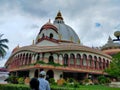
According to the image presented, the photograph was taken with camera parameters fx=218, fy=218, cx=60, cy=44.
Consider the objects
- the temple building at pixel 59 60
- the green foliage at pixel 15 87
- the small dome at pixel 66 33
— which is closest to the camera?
the green foliage at pixel 15 87

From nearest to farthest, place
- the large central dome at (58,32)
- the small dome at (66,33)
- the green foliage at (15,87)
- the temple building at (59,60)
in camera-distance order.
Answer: the green foliage at (15,87), the temple building at (59,60), the large central dome at (58,32), the small dome at (66,33)

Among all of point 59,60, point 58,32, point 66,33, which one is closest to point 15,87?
point 59,60

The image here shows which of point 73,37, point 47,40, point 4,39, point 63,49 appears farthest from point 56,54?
point 73,37

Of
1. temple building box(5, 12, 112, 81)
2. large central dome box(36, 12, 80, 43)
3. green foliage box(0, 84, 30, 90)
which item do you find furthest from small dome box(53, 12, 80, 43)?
green foliage box(0, 84, 30, 90)

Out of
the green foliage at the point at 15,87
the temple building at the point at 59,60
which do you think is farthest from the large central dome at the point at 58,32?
the green foliage at the point at 15,87

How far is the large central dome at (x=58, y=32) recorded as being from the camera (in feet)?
169

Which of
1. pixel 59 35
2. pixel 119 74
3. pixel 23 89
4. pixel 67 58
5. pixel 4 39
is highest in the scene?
pixel 59 35

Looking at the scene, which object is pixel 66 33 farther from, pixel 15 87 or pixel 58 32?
pixel 15 87

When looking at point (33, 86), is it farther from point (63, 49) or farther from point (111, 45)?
Result: point (111, 45)

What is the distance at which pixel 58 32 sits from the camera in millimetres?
56625

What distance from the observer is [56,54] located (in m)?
43.1

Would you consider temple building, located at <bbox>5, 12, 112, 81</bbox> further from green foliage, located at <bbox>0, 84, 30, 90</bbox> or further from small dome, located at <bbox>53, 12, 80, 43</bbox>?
green foliage, located at <bbox>0, 84, 30, 90</bbox>

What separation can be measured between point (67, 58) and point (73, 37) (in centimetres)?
1662

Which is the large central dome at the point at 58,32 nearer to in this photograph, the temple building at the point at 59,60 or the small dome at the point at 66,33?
the small dome at the point at 66,33
